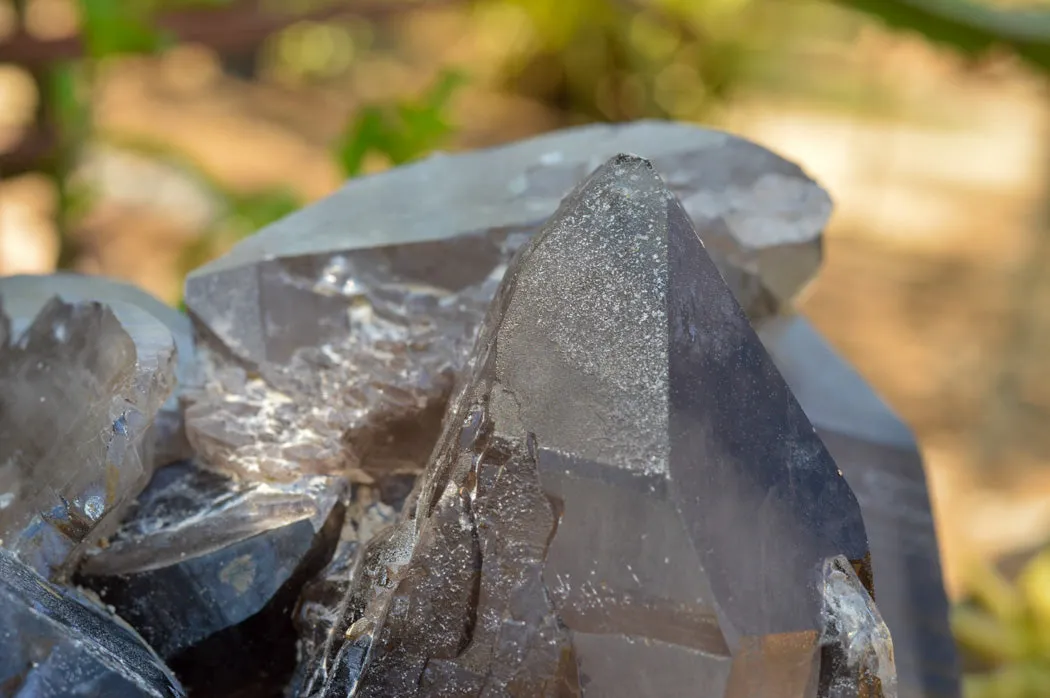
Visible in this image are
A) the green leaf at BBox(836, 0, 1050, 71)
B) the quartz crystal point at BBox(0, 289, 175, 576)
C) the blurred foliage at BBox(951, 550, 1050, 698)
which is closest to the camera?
the quartz crystal point at BBox(0, 289, 175, 576)

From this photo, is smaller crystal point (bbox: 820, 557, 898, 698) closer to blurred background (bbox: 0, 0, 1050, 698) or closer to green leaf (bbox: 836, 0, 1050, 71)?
blurred background (bbox: 0, 0, 1050, 698)

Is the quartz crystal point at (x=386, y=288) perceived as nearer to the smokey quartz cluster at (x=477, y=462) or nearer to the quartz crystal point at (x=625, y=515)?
the smokey quartz cluster at (x=477, y=462)

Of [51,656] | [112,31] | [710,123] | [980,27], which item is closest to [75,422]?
[51,656]

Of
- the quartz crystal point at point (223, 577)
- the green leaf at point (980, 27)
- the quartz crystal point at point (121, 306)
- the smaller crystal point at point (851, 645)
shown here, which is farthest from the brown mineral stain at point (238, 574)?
the green leaf at point (980, 27)

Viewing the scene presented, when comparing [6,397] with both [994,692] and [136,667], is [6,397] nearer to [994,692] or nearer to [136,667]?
[136,667]

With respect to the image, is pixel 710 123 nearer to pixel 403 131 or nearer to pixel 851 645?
pixel 403 131

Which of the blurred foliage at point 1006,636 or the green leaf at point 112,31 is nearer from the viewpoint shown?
the blurred foliage at point 1006,636

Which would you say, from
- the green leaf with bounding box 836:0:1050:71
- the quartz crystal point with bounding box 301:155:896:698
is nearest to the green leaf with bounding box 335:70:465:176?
the green leaf with bounding box 836:0:1050:71
